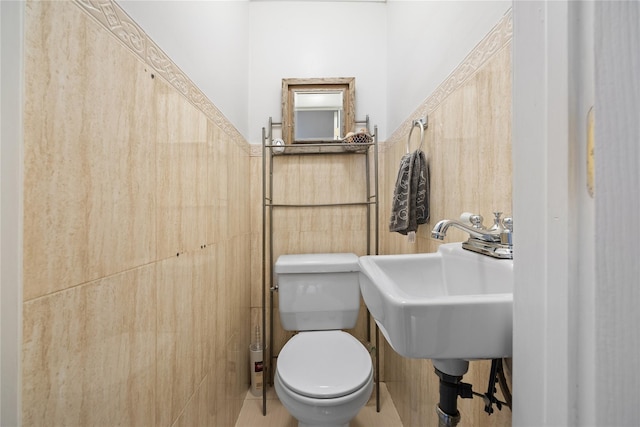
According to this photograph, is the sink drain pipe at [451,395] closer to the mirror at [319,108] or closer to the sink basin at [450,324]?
the sink basin at [450,324]

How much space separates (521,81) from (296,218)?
148cm

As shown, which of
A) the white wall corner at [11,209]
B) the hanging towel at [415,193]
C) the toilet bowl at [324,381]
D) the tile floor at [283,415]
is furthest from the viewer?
the tile floor at [283,415]

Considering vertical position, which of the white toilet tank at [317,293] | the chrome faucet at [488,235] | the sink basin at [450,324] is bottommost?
the white toilet tank at [317,293]

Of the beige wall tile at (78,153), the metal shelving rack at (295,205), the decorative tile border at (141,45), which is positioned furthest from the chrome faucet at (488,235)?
the metal shelving rack at (295,205)

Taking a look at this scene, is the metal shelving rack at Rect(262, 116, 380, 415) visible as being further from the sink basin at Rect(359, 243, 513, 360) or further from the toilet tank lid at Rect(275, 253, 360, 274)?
the sink basin at Rect(359, 243, 513, 360)

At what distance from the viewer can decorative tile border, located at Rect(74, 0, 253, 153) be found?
0.54 m

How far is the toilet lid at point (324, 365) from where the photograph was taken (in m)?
1.00

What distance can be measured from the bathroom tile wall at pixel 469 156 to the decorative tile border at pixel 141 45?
2.85ft

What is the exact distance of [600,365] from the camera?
0.77 feet

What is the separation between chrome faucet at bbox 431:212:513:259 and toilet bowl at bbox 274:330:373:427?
27.8 inches

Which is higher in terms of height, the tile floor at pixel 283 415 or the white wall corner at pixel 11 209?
the white wall corner at pixel 11 209

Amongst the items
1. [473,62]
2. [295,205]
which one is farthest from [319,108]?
[473,62]

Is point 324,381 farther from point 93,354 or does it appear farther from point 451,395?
point 93,354

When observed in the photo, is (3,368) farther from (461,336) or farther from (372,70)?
Result: (372,70)
